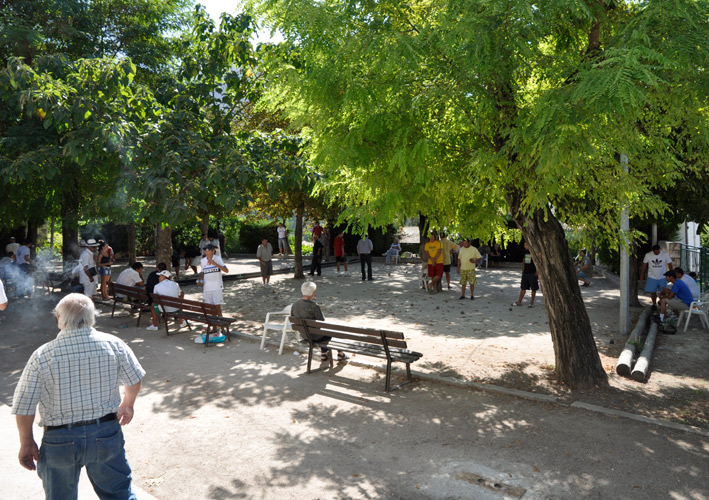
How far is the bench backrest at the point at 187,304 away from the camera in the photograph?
954 centimetres

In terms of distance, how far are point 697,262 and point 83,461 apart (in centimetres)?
1619

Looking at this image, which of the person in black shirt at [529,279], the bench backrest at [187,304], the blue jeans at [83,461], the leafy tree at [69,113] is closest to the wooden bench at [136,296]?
the bench backrest at [187,304]

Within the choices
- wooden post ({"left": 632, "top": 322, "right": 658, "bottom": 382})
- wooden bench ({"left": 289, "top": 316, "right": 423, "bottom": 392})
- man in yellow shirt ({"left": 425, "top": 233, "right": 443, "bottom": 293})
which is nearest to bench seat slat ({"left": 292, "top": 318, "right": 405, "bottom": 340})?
wooden bench ({"left": 289, "top": 316, "right": 423, "bottom": 392})

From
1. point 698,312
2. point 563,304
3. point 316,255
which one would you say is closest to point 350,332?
point 563,304

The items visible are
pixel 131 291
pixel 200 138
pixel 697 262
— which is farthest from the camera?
pixel 697 262

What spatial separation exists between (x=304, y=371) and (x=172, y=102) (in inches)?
295

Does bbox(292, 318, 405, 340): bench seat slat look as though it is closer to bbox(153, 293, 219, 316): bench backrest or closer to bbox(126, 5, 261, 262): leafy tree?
bbox(153, 293, 219, 316): bench backrest

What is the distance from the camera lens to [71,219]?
46.0 ft

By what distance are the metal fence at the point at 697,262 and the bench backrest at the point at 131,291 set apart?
13569 mm

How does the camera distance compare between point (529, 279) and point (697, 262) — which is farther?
point (697, 262)

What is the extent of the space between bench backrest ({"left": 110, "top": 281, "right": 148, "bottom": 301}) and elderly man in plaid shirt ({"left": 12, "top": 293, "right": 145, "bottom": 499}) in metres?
8.23

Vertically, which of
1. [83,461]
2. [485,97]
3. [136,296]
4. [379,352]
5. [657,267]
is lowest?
[379,352]

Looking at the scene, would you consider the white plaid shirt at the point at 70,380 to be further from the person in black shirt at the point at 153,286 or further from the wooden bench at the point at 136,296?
the wooden bench at the point at 136,296

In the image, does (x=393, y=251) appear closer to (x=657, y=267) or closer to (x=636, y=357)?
(x=657, y=267)
